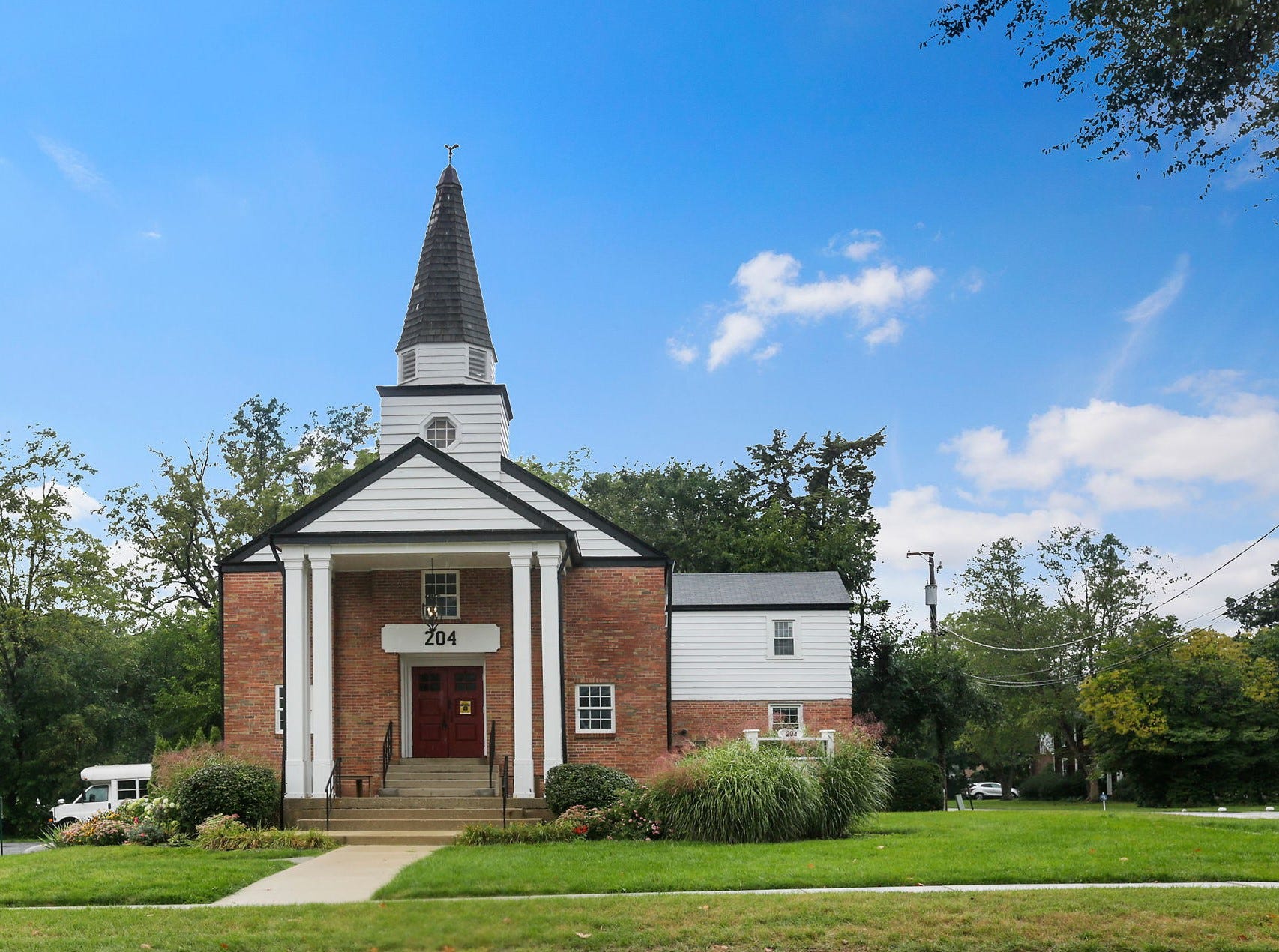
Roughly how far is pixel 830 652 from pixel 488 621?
11.2 m

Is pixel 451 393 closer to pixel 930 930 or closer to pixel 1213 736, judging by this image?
pixel 930 930

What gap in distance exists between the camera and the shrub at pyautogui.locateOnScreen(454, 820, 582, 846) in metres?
18.0

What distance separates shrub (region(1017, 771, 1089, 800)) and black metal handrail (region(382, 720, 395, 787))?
136 feet

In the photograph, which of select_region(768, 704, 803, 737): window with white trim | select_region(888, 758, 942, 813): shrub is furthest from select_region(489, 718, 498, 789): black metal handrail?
select_region(888, 758, 942, 813): shrub

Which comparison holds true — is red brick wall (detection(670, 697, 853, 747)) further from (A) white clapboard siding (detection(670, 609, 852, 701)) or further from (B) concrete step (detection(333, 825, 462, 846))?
(B) concrete step (detection(333, 825, 462, 846))

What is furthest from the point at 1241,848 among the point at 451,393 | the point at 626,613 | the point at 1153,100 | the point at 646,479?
the point at 646,479

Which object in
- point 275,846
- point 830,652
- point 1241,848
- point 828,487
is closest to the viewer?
point 1241,848

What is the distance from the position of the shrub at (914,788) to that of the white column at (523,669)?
35.3 ft

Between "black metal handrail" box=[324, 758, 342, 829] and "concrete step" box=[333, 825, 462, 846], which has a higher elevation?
"black metal handrail" box=[324, 758, 342, 829]

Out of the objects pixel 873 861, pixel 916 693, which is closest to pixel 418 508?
pixel 873 861

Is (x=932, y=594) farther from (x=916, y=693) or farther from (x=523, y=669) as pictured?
(x=523, y=669)

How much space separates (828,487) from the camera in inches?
2024

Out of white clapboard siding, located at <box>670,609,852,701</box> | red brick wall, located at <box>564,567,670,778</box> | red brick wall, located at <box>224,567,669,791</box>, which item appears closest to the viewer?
red brick wall, located at <box>224,567,669,791</box>

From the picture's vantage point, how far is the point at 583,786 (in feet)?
65.2
